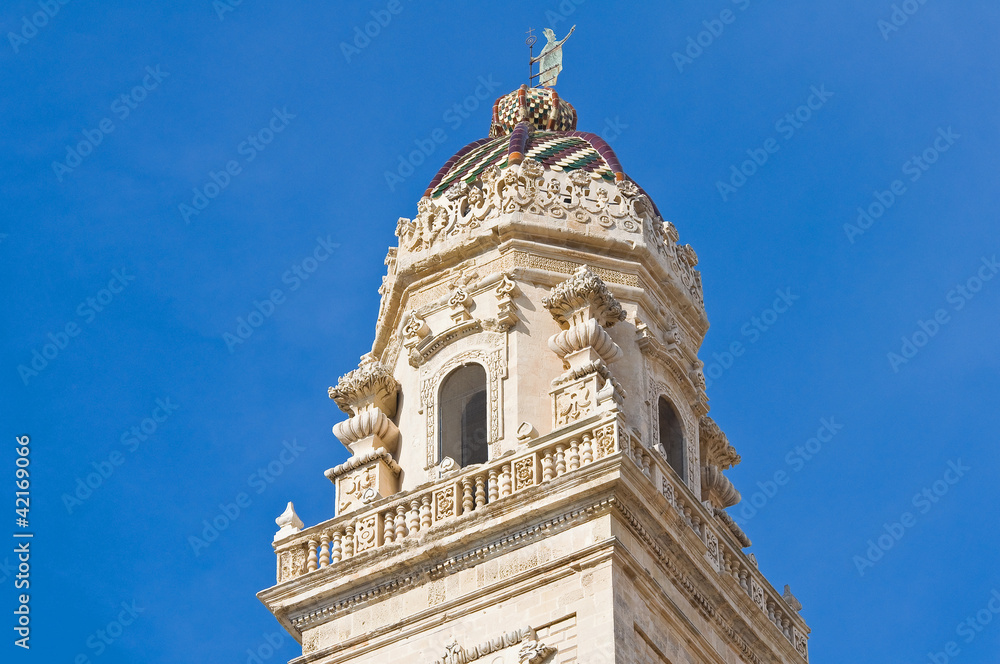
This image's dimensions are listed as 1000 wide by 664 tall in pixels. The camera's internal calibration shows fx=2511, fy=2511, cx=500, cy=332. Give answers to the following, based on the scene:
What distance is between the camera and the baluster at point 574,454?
36438 mm

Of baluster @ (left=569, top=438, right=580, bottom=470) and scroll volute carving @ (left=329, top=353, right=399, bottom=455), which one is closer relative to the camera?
baluster @ (left=569, top=438, right=580, bottom=470)

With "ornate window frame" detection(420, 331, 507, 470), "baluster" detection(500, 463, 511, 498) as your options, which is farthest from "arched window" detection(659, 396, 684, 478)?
"baluster" detection(500, 463, 511, 498)

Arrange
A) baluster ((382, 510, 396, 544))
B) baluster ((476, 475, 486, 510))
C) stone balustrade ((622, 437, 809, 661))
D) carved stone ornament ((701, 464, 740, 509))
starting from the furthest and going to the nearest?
carved stone ornament ((701, 464, 740, 509)), baluster ((382, 510, 396, 544)), stone balustrade ((622, 437, 809, 661)), baluster ((476, 475, 486, 510))

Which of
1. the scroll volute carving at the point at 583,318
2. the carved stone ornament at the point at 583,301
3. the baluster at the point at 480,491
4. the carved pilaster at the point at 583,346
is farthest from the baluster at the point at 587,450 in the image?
the carved stone ornament at the point at 583,301

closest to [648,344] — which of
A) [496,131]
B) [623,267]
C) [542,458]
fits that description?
[623,267]

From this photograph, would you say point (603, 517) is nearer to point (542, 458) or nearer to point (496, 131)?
point (542, 458)

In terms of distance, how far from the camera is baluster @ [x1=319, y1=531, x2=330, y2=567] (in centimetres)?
3788

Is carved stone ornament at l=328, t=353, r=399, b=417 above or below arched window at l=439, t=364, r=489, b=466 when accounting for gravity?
above

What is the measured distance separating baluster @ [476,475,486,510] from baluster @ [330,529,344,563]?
2342 mm

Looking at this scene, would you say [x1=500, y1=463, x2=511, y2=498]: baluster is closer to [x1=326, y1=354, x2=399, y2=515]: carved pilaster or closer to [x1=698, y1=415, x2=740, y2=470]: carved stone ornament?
[x1=326, y1=354, x2=399, y2=515]: carved pilaster

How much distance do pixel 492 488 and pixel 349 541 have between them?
2.47 m

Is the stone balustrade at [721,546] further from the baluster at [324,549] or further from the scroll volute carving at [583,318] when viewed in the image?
the baluster at [324,549]

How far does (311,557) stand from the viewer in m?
38.1

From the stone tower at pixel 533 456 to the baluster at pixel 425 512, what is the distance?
21mm
